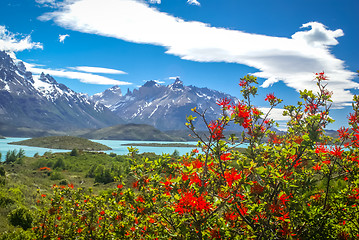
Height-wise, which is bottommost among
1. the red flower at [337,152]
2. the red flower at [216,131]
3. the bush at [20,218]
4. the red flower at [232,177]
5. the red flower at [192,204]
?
the bush at [20,218]

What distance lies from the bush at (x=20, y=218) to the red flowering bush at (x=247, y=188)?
30.0 feet

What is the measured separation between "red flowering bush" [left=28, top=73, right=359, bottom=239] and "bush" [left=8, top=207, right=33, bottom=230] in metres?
9.14

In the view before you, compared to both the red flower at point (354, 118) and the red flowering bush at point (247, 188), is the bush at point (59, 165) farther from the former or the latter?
the red flower at point (354, 118)

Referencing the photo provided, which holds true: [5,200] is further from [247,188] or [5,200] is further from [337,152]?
[337,152]

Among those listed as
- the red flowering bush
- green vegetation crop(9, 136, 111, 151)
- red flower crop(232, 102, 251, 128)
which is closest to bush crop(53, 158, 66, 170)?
the red flowering bush

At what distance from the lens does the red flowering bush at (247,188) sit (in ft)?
13.2

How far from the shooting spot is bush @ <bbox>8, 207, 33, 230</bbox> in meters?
14.0

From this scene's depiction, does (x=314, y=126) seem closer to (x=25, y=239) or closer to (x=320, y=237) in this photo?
(x=320, y=237)

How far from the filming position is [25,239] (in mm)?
11094

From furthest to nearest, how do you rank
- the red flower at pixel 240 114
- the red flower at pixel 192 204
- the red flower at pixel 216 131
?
the red flower at pixel 240 114
the red flower at pixel 216 131
the red flower at pixel 192 204

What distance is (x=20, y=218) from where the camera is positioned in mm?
14141

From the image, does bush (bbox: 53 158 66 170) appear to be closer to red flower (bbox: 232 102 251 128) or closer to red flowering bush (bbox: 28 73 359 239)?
red flowering bush (bbox: 28 73 359 239)

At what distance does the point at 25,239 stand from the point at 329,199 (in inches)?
462

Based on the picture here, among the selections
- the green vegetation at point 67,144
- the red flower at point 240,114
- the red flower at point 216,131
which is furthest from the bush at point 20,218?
the green vegetation at point 67,144
